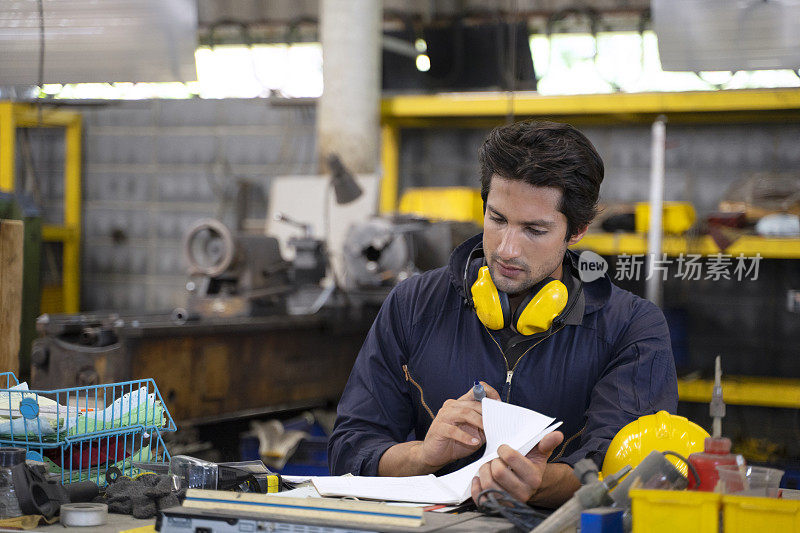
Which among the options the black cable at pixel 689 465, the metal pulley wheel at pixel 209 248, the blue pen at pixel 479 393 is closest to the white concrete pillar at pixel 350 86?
the metal pulley wheel at pixel 209 248

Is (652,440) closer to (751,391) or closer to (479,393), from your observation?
(479,393)

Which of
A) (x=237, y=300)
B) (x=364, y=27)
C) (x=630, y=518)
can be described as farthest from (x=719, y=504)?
(x=364, y=27)

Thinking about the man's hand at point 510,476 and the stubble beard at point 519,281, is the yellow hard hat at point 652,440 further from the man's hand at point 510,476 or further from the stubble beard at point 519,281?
the stubble beard at point 519,281

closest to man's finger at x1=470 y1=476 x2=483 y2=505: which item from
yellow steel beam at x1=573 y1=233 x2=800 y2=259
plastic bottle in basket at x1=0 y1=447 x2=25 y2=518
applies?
plastic bottle in basket at x1=0 y1=447 x2=25 y2=518

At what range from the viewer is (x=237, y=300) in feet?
12.4

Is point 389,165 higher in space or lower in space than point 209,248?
higher

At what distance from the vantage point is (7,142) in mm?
5805

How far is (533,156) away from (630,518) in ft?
2.44

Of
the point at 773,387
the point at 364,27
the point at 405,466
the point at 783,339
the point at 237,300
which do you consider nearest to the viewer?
the point at 405,466

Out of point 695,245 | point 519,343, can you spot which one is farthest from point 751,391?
point 519,343

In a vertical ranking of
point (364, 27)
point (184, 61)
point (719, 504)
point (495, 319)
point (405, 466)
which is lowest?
point (405, 466)

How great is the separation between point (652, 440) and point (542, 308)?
39cm

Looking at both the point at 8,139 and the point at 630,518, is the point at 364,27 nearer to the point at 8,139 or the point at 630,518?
the point at 8,139

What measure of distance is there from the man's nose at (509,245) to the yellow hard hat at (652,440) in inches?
16.7
